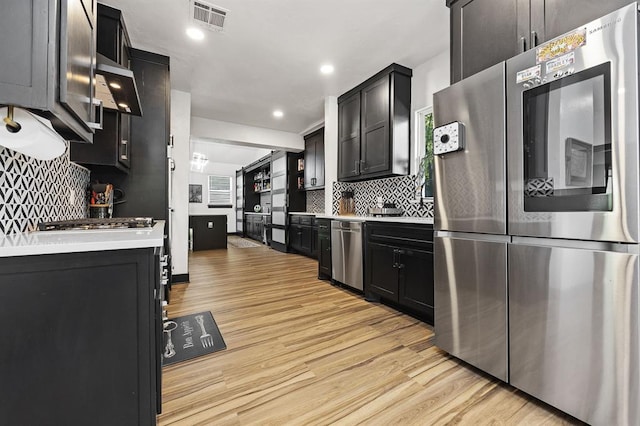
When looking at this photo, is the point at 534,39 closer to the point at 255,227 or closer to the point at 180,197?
the point at 180,197

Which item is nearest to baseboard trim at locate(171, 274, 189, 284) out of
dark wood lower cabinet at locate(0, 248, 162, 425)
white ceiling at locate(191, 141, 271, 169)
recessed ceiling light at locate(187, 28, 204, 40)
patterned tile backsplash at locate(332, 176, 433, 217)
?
patterned tile backsplash at locate(332, 176, 433, 217)

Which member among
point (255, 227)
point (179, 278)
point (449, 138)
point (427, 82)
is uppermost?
point (427, 82)

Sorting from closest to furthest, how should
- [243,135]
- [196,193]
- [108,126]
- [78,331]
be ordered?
[78,331]
[108,126]
[243,135]
[196,193]

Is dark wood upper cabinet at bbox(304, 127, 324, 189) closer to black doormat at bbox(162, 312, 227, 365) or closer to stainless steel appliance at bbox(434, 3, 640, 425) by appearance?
black doormat at bbox(162, 312, 227, 365)

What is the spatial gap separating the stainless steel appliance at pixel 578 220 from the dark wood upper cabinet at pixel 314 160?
4.17 meters

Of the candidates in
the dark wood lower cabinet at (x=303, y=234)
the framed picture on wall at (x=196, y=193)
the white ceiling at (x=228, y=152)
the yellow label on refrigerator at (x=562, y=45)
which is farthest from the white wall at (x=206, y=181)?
the yellow label on refrigerator at (x=562, y=45)

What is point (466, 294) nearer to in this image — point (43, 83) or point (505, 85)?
point (505, 85)

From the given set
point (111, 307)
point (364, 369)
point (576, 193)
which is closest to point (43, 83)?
point (111, 307)

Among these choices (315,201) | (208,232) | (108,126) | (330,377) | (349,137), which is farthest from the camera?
(208,232)

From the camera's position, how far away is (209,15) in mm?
2432

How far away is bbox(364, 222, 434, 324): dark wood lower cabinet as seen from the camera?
2.40m

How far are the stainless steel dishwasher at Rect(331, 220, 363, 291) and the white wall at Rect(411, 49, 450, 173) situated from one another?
1.05 m

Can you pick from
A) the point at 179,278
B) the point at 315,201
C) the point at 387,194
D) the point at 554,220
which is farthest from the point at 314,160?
the point at 554,220

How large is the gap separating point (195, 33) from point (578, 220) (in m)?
3.25
